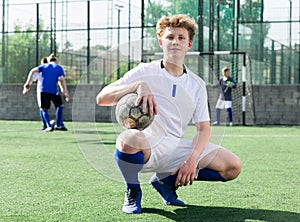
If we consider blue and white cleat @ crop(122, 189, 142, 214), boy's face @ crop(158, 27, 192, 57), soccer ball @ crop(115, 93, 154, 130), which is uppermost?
boy's face @ crop(158, 27, 192, 57)

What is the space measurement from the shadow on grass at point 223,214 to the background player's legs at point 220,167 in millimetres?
240

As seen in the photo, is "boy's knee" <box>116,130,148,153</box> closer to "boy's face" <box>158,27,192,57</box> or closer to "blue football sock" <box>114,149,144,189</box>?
"blue football sock" <box>114,149,144,189</box>

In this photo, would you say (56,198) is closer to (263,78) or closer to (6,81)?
(263,78)

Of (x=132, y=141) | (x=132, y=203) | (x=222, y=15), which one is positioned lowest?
(x=132, y=203)

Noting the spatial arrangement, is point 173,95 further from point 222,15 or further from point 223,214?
point 222,15

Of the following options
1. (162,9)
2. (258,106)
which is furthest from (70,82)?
(258,106)

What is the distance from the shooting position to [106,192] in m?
5.39

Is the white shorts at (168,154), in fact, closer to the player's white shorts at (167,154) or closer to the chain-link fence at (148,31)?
the player's white shorts at (167,154)

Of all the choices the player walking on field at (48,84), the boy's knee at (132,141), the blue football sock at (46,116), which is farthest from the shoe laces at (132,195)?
the blue football sock at (46,116)

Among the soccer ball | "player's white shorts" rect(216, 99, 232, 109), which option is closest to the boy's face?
the soccer ball

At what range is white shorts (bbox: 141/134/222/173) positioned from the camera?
4324mm

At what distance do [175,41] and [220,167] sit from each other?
0.99m

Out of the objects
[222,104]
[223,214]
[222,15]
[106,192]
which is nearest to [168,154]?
[223,214]

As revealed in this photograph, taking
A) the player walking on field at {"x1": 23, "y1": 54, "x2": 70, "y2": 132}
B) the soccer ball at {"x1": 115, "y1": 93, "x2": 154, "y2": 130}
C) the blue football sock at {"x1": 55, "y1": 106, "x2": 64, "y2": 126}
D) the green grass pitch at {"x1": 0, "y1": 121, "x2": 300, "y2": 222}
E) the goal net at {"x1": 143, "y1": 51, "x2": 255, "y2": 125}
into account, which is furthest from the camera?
the goal net at {"x1": 143, "y1": 51, "x2": 255, "y2": 125}
